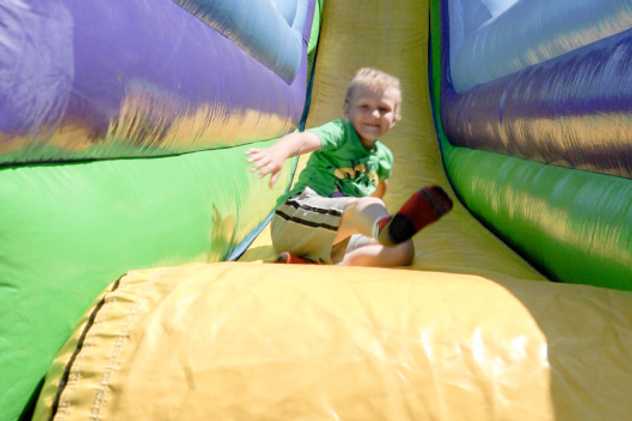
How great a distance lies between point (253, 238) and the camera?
5.18 ft

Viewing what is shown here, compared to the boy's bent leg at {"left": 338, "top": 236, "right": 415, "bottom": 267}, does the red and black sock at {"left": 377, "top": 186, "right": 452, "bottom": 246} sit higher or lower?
higher

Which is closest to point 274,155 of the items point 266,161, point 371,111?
point 266,161

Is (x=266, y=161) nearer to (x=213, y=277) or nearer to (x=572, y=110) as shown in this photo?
(x=213, y=277)

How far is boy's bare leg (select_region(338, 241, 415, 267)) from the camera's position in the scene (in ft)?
4.24

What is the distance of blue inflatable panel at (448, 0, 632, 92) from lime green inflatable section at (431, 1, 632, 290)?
25cm

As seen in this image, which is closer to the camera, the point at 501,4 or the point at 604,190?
the point at 604,190

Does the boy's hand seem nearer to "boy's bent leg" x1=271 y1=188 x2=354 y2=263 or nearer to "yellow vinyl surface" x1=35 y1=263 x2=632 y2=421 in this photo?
"boy's bent leg" x1=271 y1=188 x2=354 y2=263

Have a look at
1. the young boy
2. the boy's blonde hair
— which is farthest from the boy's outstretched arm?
the boy's blonde hair

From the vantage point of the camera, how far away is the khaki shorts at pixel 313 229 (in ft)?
4.33

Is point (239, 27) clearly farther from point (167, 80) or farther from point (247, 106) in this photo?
point (167, 80)

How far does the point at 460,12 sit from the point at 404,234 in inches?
61.8

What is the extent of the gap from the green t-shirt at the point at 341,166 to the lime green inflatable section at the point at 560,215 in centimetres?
33

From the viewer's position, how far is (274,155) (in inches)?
44.3

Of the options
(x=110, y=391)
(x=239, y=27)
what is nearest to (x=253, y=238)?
(x=239, y=27)
